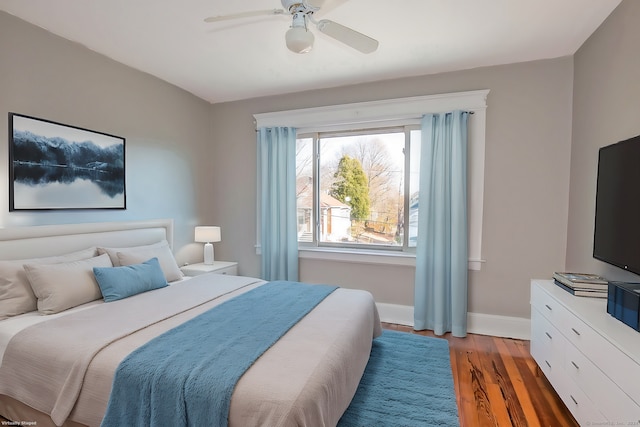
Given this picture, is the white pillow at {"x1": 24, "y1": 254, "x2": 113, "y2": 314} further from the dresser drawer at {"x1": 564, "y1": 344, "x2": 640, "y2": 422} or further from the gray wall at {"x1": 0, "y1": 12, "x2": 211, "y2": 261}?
the dresser drawer at {"x1": 564, "y1": 344, "x2": 640, "y2": 422}

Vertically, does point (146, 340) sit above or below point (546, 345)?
above

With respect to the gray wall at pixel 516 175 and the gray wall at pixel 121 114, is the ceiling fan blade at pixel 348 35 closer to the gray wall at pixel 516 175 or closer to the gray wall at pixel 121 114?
the gray wall at pixel 516 175

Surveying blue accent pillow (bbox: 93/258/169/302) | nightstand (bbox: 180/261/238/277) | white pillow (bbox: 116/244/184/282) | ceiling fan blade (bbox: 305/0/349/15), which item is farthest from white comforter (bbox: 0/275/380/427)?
ceiling fan blade (bbox: 305/0/349/15)

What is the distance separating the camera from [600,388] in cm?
158

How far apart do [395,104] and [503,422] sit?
9.38ft

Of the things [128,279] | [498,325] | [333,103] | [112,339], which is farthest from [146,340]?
[498,325]

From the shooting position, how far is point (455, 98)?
10.6ft

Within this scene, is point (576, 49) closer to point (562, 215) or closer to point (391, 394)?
point (562, 215)

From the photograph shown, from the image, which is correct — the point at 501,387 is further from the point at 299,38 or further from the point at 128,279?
the point at 128,279

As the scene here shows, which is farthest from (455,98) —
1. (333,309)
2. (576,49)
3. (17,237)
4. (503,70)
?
(17,237)

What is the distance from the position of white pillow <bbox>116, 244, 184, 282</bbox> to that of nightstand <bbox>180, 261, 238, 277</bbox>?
472 mm

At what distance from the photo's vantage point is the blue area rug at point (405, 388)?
6.34 ft

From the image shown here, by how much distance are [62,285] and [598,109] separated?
405cm

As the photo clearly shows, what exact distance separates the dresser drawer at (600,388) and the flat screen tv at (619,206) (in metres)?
0.57
